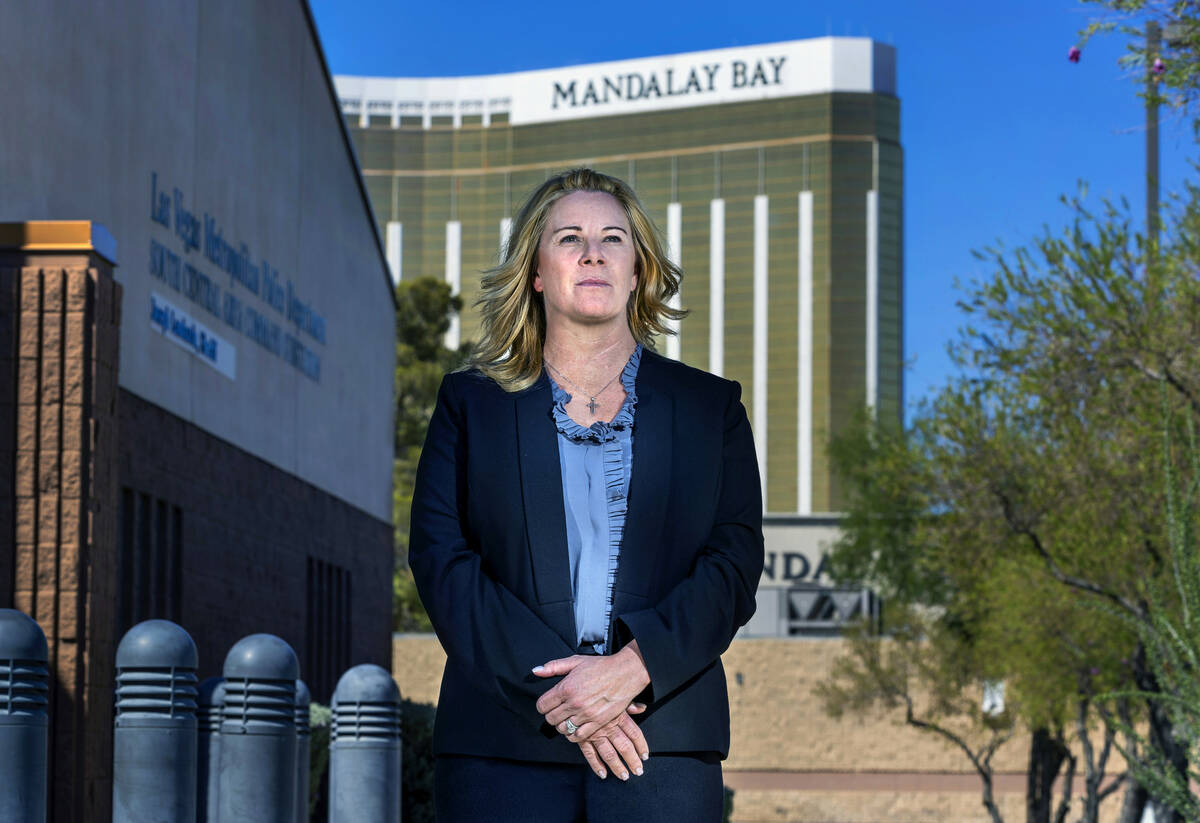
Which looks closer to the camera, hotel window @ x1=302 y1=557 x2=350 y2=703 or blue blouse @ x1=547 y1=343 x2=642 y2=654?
blue blouse @ x1=547 y1=343 x2=642 y2=654

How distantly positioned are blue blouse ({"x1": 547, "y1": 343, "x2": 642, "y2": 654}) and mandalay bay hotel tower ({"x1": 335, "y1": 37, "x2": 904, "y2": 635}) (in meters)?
118

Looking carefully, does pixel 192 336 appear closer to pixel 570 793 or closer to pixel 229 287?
pixel 229 287

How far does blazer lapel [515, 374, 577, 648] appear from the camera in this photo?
3352mm

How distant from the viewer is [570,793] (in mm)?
3285

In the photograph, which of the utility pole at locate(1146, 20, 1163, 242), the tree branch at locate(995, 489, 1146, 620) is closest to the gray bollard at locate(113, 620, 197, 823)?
the utility pole at locate(1146, 20, 1163, 242)

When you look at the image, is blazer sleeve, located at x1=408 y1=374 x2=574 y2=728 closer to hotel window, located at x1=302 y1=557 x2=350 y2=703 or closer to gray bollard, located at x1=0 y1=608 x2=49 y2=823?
gray bollard, located at x1=0 y1=608 x2=49 y2=823

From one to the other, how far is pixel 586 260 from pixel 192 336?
14288mm

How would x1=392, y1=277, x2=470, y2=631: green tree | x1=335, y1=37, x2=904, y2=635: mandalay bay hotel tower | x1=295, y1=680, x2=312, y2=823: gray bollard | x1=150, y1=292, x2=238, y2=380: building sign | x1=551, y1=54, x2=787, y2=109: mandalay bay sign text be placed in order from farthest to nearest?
1. x1=551, y1=54, x2=787, y2=109: mandalay bay sign text
2. x1=335, y1=37, x2=904, y2=635: mandalay bay hotel tower
3. x1=392, y1=277, x2=470, y2=631: green tree
4. x1=150, y1=292, x2=238, y2=380: building sign
5. x1=295, y1=680, x2=312, y2=823: gray bollard

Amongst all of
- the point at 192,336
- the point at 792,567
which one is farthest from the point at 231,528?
the point at 792,567

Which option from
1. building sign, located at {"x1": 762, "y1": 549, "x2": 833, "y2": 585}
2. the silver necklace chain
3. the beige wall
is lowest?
the beige wall

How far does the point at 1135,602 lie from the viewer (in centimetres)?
1897

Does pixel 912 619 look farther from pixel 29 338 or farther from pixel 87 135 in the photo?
pixel 29 338

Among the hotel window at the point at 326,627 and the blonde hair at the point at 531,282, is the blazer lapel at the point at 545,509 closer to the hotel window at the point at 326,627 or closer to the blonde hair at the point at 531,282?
the blonde hair at the point at 531,282

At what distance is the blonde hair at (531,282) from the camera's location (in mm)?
3686
